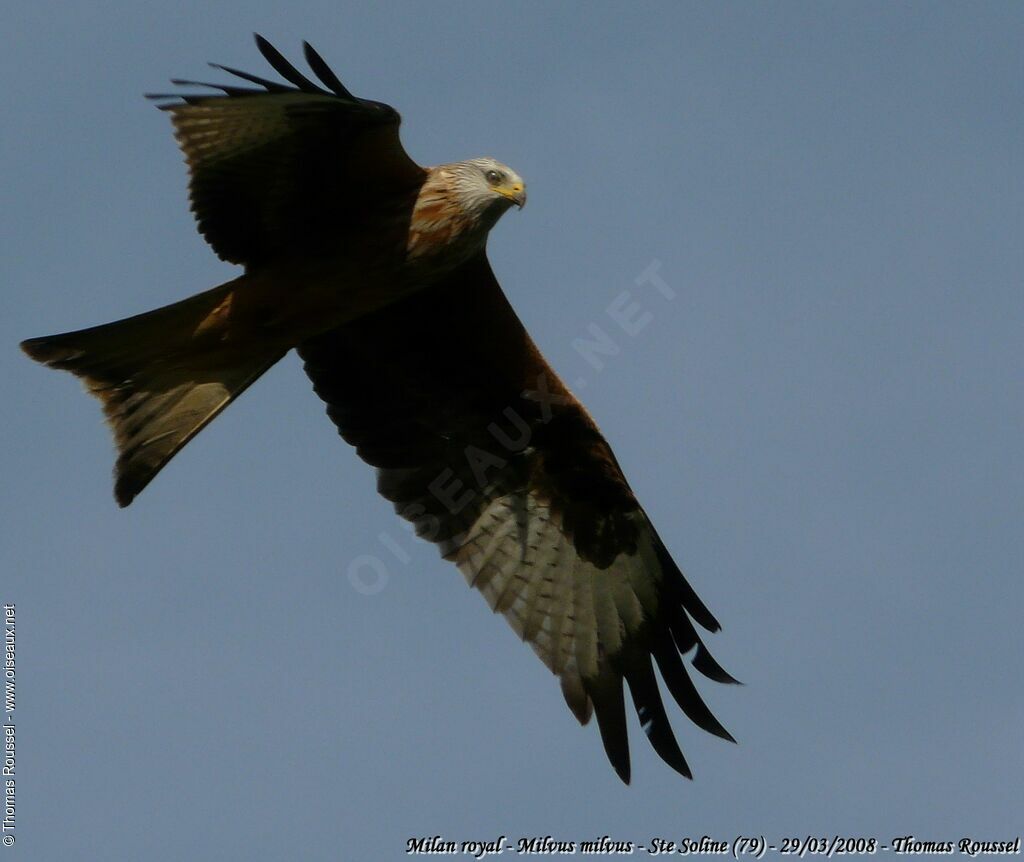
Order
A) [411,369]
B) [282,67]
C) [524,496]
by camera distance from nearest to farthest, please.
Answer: [282,67]
[411,369]
[524,496]

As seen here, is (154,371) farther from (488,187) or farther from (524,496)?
(524,496)

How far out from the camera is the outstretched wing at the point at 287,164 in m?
8.16

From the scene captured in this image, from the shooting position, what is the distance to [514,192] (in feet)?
28.6

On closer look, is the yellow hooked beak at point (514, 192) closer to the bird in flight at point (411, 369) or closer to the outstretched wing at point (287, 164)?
the bird in flight at point (411, 369)

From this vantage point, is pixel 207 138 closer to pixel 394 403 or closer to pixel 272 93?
pixel 272 93

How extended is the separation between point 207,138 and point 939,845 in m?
4.94

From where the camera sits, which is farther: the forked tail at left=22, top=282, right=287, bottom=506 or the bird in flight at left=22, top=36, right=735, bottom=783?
the forked tail at left=22, top=282, right=287, bottom=506

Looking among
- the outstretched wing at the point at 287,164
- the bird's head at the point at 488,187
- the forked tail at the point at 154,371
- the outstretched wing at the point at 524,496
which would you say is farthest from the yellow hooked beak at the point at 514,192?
the forked tail at the point at 154,371

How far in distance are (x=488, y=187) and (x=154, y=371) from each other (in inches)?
79.0

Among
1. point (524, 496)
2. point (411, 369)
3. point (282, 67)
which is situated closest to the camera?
point (282, 67)

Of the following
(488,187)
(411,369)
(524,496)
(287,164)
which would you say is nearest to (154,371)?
(287,164)

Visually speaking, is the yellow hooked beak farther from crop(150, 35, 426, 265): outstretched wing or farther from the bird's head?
crop(150, 35, 426, 265): outstretched wing

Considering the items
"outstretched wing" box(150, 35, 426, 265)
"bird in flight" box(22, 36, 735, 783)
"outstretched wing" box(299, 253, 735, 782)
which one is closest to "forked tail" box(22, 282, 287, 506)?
"bird in flight" box(22, 36, 735, 783)

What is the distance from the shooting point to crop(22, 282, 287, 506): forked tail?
8859mm
